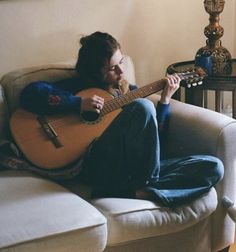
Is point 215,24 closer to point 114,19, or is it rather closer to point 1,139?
point 114,19

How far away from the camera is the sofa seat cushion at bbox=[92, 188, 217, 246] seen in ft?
5.65

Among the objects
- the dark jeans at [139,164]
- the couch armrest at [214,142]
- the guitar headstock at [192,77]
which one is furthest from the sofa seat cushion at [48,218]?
the guitar headstock at [192,77]

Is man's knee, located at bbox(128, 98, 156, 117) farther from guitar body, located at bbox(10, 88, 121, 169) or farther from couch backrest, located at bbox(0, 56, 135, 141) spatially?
couch backrest, located at bbox(0, 56, 135, 141)

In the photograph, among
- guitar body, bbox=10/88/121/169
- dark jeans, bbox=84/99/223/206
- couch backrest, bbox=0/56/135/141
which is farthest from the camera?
couch backrest, bbox=0/56/135/141

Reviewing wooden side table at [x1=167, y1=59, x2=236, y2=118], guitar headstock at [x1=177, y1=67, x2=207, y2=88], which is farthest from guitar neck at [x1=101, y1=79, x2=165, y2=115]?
wooden side table at [x1=167, y1=59, x2=236, y2=118]

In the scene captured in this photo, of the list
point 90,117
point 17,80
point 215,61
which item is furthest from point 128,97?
point 215,61

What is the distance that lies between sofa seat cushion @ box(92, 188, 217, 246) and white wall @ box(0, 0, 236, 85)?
102 centimetres

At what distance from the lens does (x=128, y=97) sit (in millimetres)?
2129

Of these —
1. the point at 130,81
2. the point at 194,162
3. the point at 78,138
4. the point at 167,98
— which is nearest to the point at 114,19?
the point at 130,81

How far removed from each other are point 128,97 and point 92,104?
16 cm

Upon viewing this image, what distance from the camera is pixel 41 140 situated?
6.66ft

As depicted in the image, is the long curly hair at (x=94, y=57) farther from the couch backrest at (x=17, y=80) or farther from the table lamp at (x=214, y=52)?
the table lamp at (x=214, y=52)

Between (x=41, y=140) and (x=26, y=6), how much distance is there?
0.78 m

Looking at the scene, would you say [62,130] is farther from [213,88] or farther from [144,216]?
[213,88]
